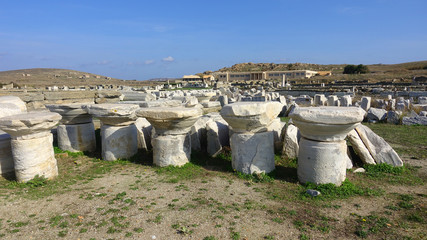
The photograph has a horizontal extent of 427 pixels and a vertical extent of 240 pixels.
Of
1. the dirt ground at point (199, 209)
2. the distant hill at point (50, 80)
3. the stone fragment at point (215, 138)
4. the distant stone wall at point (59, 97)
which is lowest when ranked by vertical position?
the dirt ground at point (199, 209)

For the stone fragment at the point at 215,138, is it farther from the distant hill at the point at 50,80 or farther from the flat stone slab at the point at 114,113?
the distant hill at the point at 50,80

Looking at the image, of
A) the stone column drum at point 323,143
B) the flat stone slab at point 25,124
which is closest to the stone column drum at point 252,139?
the stone column drum at point 323,143

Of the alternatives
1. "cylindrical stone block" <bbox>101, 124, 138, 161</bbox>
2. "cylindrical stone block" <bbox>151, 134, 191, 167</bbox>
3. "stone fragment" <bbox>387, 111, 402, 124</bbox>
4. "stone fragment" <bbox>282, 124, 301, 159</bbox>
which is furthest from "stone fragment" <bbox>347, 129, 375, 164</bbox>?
"stone fragment" <bbox>387, 111, 402, 124</bbox>

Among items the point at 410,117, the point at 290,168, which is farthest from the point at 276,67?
the point at 290,168

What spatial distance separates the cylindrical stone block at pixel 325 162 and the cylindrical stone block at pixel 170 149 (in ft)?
8.02

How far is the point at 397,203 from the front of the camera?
379 cm

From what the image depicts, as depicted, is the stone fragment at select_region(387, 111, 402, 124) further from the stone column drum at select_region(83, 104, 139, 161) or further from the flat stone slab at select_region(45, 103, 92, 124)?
the flat stone slab at select_region(45, 103, 92, 124)

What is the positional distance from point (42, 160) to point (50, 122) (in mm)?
694

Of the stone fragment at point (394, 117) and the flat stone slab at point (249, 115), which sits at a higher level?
the flat stone slab at point (249, 115)

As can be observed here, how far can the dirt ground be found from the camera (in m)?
3.15

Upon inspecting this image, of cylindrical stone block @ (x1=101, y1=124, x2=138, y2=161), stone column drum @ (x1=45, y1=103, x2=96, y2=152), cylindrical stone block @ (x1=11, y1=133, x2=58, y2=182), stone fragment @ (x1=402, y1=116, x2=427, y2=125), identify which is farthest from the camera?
stone fragment @ (x1=402, y1=116, x2=427, y2=125)

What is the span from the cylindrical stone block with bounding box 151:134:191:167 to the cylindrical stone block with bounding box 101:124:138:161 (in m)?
0.88

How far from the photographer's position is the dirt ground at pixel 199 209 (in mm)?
3148

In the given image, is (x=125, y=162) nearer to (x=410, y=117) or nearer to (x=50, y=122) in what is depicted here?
(x=50, y=122)
